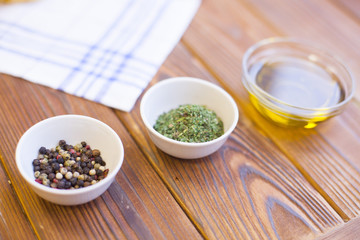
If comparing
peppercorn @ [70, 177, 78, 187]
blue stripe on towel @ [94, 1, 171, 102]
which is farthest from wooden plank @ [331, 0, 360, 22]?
peppercorn @ [70, 177, 78, 187]

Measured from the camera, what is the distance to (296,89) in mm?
1293

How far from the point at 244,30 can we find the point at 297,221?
88cm

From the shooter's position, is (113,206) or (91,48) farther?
(91,48)

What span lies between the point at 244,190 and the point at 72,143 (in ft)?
1.68

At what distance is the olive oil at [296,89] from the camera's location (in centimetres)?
117

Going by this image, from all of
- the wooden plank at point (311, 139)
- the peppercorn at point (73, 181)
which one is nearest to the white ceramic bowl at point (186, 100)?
the wooden plank at point (311, 139)

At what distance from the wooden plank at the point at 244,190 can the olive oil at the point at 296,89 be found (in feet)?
0.35

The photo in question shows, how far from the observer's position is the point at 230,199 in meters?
1.02

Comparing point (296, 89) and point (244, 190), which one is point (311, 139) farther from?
point (244, 190)

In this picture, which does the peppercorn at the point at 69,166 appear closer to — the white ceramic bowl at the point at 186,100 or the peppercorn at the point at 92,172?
the peppercorn at the point at 92,172

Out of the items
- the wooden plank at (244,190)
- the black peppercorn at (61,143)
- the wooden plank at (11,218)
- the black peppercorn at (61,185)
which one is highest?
the wooden plank at (244,190)

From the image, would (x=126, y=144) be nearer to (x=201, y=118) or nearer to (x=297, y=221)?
(x=201, y=118)

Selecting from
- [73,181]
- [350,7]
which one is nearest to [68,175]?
[73,181]

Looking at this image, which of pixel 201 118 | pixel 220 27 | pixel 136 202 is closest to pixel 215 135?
pixel 201 118
